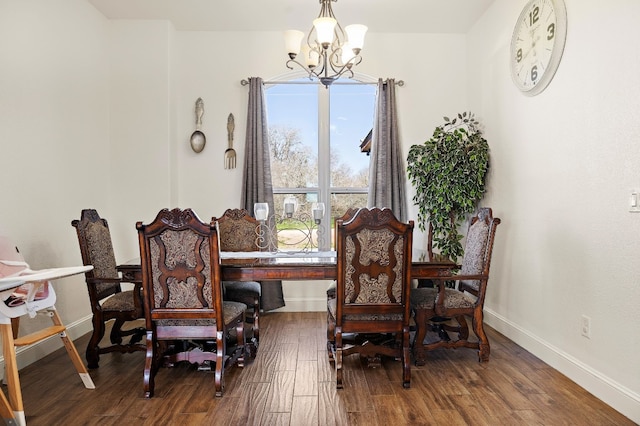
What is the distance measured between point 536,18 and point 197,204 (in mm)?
3583

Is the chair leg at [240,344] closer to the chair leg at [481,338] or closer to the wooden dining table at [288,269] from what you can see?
the wooden dining table at [288,269]

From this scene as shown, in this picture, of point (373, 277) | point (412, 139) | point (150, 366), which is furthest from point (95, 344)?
point (412, 139)

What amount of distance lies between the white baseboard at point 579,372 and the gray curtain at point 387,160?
157 centimetres

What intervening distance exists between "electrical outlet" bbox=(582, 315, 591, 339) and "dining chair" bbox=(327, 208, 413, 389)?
1133mm

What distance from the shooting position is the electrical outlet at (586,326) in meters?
2.65

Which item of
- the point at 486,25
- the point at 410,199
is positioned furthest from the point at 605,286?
the point at 486,25

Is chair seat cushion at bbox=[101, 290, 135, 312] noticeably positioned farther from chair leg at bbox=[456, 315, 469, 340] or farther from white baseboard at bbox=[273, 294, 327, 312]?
chair leg at bbox=[456, 315, 469, 340]

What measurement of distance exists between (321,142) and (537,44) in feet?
7.51

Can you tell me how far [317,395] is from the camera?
2531mm

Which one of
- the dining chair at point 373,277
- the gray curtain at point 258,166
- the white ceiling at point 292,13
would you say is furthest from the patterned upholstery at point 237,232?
the white ceiling at point 292,13

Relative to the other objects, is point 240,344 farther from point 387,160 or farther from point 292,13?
point 292,13

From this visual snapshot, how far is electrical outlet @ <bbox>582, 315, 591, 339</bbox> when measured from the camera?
2.65 m

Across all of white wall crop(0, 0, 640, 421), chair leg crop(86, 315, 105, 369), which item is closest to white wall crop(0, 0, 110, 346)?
white wall crop(0, 0, 640, 421)

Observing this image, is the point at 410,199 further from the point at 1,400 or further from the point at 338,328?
the point at 1,400
